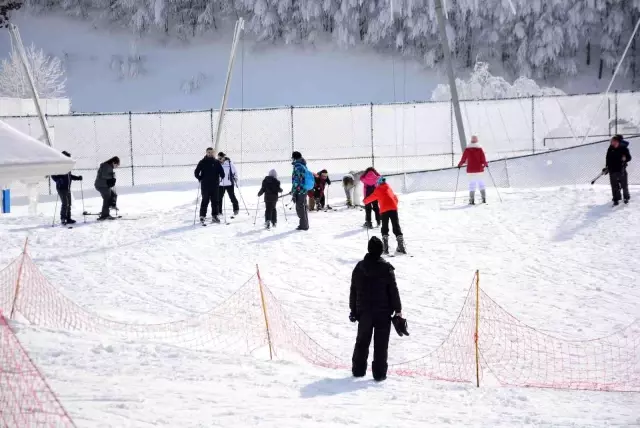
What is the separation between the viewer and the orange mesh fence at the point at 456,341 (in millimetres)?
9281

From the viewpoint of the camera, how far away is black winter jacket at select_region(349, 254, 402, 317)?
27.2ft

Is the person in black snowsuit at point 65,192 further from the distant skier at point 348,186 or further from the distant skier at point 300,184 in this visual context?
the distant skier at point 348,186

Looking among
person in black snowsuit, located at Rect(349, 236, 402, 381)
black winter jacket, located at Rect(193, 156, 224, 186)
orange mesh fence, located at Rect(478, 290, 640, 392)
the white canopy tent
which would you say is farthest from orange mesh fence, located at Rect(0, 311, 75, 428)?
black winter jacket, located at Rect(193, 156, 224, 186)

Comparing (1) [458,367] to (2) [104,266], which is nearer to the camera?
(1) [458,367]

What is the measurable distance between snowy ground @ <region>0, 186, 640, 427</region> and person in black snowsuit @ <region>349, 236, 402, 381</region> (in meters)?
0.34

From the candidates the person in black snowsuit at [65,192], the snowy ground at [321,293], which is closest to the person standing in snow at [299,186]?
the snowy ground at [321,293]

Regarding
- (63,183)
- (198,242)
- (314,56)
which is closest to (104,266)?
(198,242)

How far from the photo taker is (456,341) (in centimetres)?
1059

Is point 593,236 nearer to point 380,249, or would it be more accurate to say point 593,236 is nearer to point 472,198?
point 472,198

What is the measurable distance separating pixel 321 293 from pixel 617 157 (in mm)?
7533

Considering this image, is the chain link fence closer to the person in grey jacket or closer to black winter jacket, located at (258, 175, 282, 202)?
the person in grey jacket

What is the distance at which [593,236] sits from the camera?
15.9 meters

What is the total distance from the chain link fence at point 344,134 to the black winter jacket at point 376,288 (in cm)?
2892

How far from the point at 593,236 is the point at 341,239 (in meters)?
4.60
